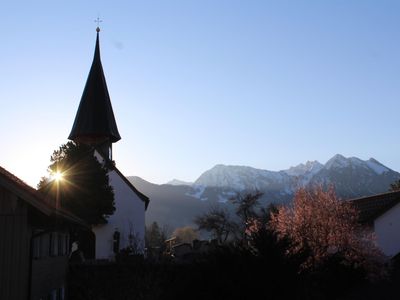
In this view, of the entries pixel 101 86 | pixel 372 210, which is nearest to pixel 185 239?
pixel 101 86

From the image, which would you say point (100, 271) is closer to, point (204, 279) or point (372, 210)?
point (204, 279)

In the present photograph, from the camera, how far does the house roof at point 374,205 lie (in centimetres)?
3500

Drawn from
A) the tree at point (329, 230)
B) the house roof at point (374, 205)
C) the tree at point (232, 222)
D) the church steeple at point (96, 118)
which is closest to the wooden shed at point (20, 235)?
the tree at point (329, 230)

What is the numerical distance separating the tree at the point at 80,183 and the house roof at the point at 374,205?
14.8 meters

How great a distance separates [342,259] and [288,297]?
11.4m

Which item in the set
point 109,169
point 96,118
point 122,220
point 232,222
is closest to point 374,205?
point 122,220

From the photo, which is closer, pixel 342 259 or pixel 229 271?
pixel 229 271

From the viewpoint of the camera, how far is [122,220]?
44.3 meters

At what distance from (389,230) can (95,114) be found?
971 inches

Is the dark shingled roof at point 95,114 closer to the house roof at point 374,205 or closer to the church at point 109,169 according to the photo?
the church at point 109,169

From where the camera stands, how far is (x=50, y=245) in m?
19.5

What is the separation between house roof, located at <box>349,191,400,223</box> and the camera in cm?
3500

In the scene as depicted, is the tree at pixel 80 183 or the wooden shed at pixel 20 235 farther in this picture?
the tree at pixel 80 183

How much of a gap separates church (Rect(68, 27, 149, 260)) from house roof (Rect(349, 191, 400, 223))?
15115 mm
